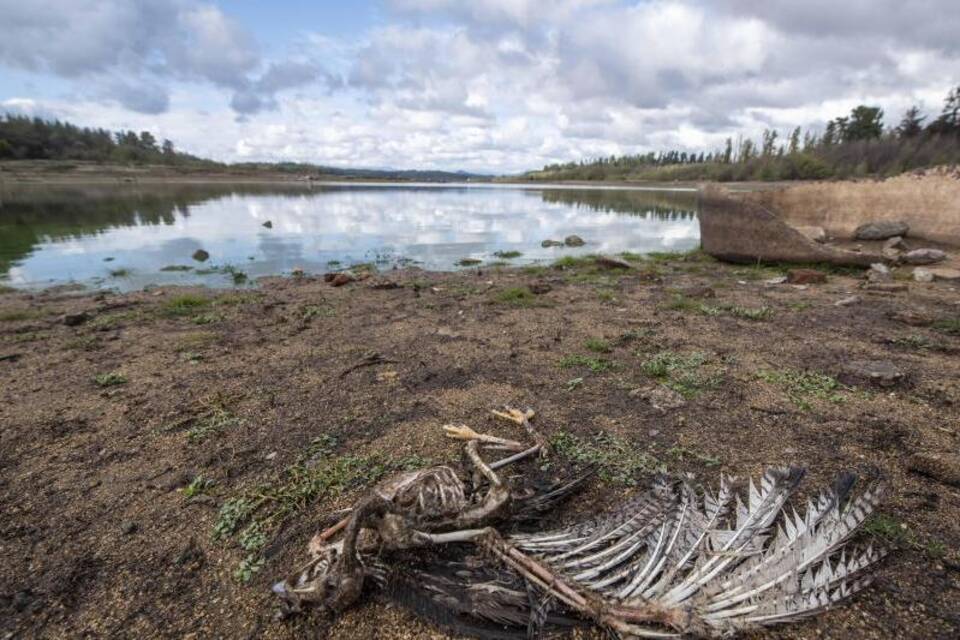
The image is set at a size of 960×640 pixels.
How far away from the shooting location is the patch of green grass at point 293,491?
3.05 meters

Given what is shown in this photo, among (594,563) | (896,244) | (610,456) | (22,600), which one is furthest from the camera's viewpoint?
(896,244)

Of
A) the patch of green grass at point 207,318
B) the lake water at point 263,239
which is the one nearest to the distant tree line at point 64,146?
the lake water at point 263,239

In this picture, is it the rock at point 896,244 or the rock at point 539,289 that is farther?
the rock at point 896,244

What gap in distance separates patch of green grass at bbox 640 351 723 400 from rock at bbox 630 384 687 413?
0.11m

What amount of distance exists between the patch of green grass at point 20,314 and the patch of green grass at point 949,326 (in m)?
14.8

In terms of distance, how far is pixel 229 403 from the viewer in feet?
15.9

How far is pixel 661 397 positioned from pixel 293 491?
359cm

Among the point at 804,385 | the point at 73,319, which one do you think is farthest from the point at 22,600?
the point at 73,319

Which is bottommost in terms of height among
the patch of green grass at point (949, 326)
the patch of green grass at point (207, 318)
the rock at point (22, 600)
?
the patch of green grass at point (207, 318)

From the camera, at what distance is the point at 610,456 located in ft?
12.5

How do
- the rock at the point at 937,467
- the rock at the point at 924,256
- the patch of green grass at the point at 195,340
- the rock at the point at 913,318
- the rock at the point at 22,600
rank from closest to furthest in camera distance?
the rock at the point at 22,600 → the rock at the point at 937,467 → the patch of green grass at the point at 195,340 → the rock at the point at 913,318 → the rock at the point at 924,256

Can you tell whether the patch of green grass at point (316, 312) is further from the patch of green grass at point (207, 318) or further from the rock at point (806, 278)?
the rock at point (806, 278)

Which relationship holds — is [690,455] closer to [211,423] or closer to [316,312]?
[211,423]

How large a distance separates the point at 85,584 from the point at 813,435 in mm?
5475
